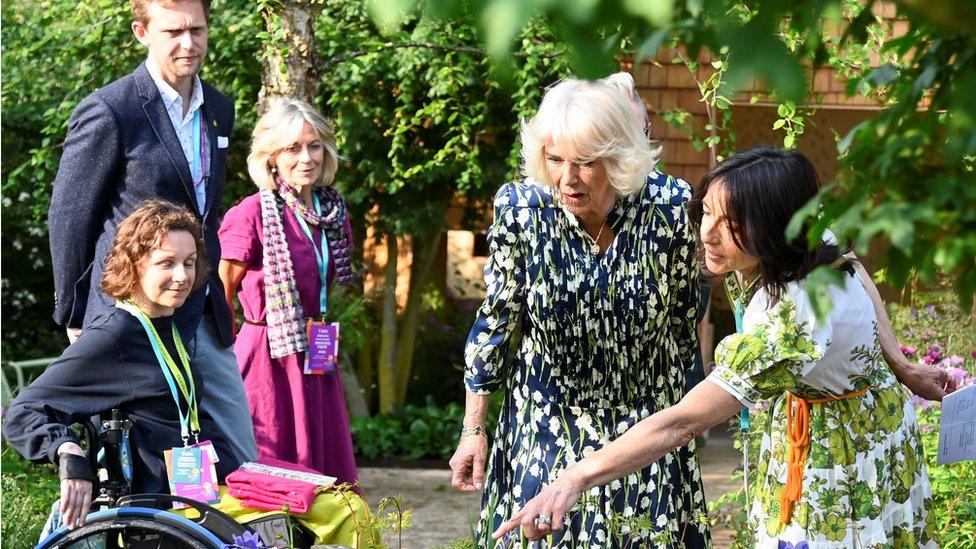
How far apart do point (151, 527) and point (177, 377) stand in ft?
1.84

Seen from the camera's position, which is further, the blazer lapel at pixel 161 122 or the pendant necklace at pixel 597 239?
the blazer lapel at pixel 161 122

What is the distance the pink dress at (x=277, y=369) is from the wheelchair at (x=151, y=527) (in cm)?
165

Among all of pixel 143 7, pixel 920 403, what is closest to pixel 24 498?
pixel 143 7

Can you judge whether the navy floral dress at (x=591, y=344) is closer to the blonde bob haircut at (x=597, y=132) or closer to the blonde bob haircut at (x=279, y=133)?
the blonde bob haircut at (x=597, y=132)

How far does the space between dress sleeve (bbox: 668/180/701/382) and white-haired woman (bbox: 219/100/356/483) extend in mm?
2094

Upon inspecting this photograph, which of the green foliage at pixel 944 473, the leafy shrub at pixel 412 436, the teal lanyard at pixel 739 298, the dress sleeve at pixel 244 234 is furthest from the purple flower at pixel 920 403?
the leafy shrub at pixel 412 436

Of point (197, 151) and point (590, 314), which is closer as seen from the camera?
point (590, 314)

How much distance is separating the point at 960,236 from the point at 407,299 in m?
8.49

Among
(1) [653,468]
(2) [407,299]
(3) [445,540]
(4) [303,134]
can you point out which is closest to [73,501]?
(1) [653,468]

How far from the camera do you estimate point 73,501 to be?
319cm

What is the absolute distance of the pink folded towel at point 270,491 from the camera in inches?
128

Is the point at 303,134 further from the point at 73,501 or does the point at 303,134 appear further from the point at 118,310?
the point at 73,501

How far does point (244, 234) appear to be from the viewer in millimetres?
4969

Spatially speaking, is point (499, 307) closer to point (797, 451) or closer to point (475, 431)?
point (475, 431)
